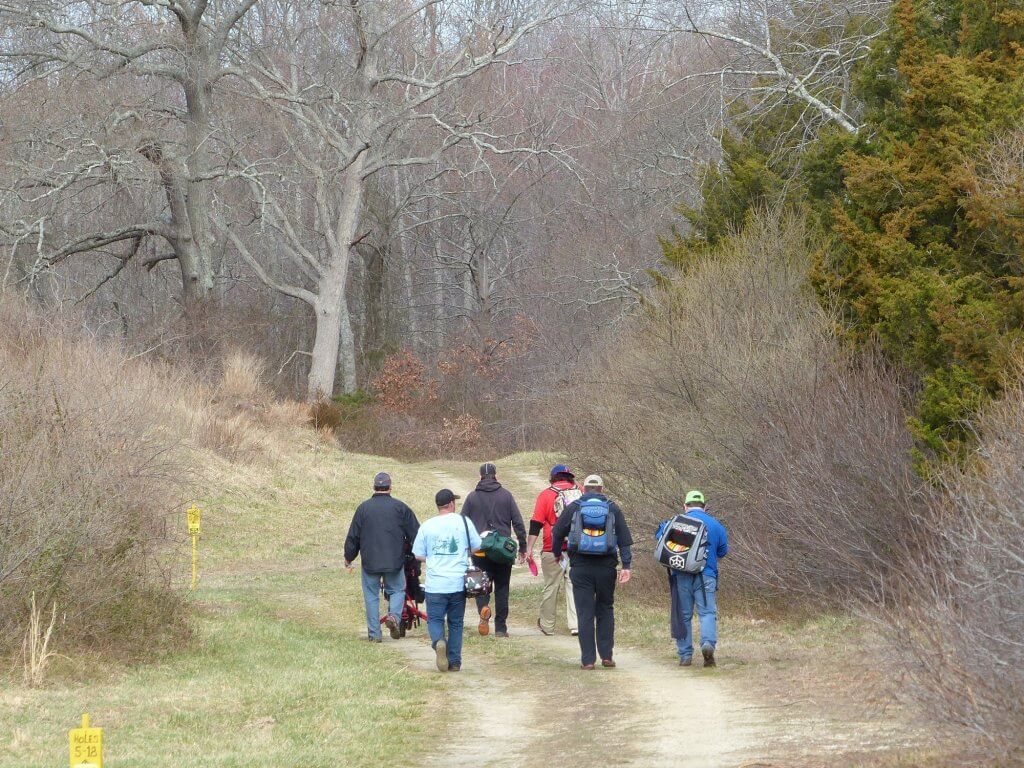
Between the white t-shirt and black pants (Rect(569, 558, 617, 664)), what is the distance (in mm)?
1099

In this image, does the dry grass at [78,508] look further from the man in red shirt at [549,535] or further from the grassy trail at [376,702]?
the man in red shirt at [549,535]

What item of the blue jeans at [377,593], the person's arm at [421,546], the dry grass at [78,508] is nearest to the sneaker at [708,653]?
the person's arm at [421,546]

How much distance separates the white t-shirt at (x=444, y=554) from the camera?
13562 mm

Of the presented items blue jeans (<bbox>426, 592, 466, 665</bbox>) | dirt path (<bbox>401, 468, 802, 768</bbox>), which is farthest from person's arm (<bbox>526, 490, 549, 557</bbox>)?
blue jeans (<bbox>426, 592, 466, 665</bbox>)

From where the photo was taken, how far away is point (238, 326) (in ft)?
146

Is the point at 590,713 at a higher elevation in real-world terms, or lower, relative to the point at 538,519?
lower

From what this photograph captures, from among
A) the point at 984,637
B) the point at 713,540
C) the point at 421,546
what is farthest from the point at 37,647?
the point at 984,637

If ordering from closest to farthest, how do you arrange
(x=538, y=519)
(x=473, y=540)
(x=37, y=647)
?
1. (x=37, y=647)
2. (x=473, y=540)
3. (x=538, y=519)

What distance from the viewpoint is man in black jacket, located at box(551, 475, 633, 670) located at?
13.5m

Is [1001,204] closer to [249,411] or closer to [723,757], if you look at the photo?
[723,757]

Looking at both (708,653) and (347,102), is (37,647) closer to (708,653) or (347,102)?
(708,653)

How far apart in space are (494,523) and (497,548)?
77cm

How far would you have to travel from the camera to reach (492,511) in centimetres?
1648

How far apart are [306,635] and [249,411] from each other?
71.4 ft
